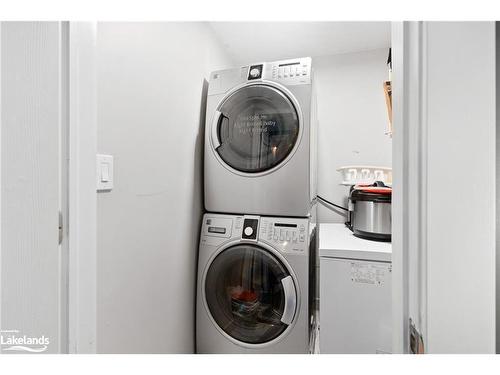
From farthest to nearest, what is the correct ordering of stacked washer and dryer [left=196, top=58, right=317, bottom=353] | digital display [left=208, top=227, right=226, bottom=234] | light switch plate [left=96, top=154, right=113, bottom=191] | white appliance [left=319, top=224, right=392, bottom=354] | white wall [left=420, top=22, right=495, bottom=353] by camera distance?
1. digital display [left=208, top=227, right=226, bottom=234]
2. stacked washer and dryer [left=196, top=58, right=317, bottom=353]
3. white appliance [left=319, top=224, right=392, bottom=354]
4. light switch plate [left=96, top=154, right=113, bottom=191]
5. white wall [left=420, top=22, right=495, bottom=353]

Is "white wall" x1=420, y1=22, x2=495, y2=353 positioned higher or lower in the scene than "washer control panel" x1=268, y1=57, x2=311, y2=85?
lower

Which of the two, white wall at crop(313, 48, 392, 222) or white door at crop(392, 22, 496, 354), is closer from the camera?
white door at crop(392, 22, 496, 354)

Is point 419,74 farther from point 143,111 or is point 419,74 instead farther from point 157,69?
point 157,69

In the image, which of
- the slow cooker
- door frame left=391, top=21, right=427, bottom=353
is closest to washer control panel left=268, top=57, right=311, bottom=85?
the slow cooker

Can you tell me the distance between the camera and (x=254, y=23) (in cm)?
176

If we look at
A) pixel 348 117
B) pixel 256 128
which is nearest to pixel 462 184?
pixel 256 128

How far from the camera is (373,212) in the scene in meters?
1.47

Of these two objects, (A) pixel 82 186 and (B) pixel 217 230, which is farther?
(B) pixel 217 230

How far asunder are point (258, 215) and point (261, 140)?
0.43 m

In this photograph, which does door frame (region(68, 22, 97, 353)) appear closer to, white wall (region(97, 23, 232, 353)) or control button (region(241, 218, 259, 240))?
white wall (region(97, 23, 232, 353))

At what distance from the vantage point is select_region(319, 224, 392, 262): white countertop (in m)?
1.31

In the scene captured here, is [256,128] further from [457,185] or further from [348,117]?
[457,185]

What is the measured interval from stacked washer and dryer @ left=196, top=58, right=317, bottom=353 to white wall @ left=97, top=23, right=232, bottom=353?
4.6 inches

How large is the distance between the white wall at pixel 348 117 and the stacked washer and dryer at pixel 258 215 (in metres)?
0.76
